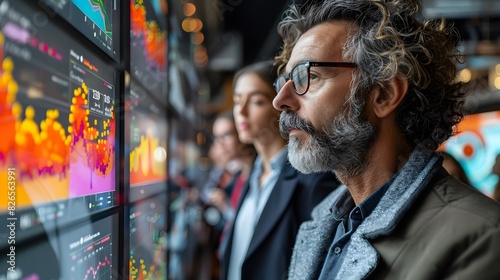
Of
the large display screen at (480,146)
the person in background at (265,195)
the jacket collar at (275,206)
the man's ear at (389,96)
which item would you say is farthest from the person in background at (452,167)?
the large display screen at (480,146)

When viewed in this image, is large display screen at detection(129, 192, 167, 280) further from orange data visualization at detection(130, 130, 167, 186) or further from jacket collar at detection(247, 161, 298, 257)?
jacket collar at detection(247, 161, 298, 257)

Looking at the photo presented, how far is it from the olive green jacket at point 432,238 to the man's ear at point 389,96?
0.22 meters

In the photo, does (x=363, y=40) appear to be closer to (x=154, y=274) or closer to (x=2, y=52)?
(x=2, y=52)

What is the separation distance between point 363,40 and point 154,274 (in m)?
1.13

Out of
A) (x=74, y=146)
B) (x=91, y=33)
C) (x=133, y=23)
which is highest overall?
(x=133, y=23)

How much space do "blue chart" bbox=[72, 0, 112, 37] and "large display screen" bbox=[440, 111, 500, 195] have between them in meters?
3.84

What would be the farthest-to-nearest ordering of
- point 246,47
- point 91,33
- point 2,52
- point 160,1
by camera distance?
point 246,47, point 160,1, point 91,33, point 2,52

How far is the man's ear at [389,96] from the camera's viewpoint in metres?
1.30

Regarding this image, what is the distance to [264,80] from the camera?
6.65 ft

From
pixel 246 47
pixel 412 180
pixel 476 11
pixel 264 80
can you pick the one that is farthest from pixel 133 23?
pixel 246 47

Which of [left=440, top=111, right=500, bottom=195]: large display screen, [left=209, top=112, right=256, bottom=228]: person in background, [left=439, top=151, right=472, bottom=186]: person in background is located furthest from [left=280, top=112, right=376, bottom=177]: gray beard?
[left=440, top=111, right=500, bottom=195]: large display screen

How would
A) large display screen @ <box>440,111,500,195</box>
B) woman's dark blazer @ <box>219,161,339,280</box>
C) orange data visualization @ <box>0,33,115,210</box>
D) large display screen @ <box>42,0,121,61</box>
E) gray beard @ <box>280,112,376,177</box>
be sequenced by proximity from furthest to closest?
large display screen @ <box>440,111,500,195</box>
woman's dark blazer @ <box>219,161,339,280</box>
gray beard @ <box>280,112,376,177</box>
large display screen @ <box>42,0,121,61</box>
orange data visualization @ <box>0,33,115,210</box>

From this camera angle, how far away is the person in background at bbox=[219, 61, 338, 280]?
174 centimetres

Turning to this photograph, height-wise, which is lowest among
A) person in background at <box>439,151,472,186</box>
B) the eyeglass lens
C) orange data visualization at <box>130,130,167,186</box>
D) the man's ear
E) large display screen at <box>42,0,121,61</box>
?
person in background at <box>439,151,472,186</box>
